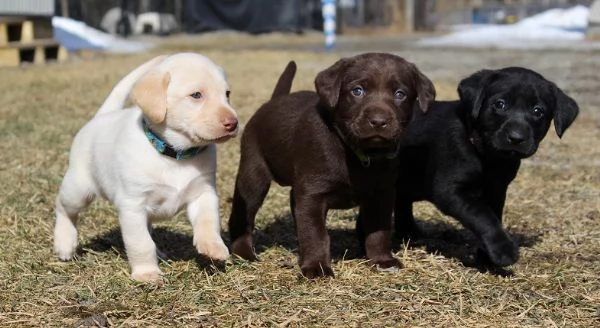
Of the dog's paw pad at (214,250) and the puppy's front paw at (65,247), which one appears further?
the puppy's front paw at (65,247)

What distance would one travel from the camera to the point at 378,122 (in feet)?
11.0

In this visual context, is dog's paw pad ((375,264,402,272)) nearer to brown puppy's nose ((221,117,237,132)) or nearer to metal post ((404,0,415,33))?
brown puppy's nose ((221,117,237,132))

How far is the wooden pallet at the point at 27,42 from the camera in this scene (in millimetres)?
13258

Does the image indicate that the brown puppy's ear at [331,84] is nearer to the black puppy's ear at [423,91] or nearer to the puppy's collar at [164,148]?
the black puppy's ear at [423,91]

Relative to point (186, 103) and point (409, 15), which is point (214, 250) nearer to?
point (186, 103)

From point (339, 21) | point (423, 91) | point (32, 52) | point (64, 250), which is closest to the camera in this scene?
point (423, 91)

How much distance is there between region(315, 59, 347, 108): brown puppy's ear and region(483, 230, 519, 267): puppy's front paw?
91 centimetres

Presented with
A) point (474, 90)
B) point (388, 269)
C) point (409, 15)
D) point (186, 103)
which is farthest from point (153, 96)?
point (409, 15)

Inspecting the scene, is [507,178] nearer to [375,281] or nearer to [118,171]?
[375,281]

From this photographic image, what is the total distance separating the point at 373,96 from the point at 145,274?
122 cm

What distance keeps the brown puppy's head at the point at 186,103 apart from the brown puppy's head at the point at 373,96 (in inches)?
18.2

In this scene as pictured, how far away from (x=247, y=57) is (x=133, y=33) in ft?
39.0

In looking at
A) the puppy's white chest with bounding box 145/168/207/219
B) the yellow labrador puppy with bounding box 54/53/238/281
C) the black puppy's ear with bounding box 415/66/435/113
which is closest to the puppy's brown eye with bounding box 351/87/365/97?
the black puppy's ear with bounding box 415/66/435/113

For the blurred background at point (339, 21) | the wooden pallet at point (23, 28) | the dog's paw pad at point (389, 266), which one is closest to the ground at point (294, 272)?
the dog's paw pad at point (389, 266)
